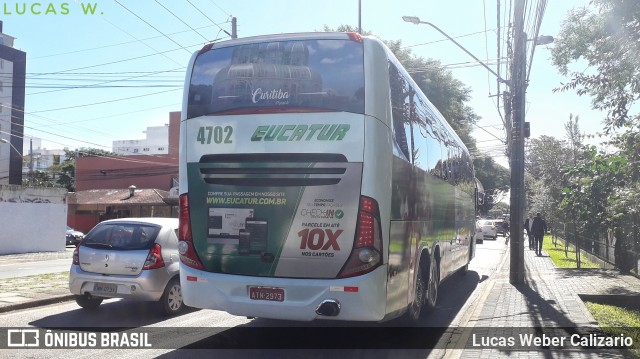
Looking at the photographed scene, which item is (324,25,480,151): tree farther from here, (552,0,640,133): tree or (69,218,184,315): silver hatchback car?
(69,218,184,315): silver hatchback car

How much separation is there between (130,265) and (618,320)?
25.8ft

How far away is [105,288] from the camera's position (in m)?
9.00

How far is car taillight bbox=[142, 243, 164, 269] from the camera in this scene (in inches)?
352

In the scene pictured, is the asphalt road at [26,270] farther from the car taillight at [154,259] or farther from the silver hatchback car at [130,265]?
the car taillight at [154,259]

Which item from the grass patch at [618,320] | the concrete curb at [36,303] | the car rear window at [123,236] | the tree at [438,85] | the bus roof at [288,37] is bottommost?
the grass patch at [618,320]

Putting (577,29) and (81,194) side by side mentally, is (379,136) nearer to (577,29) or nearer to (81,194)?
(577,29)

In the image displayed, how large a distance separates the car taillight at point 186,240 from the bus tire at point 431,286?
3.85 m

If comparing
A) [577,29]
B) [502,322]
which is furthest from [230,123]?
[577,29]

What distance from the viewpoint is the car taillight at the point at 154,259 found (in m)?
8.95

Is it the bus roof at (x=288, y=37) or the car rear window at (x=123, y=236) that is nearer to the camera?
the bus roof at (x=288, y=37)

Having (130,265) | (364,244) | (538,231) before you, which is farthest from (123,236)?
(538,231)

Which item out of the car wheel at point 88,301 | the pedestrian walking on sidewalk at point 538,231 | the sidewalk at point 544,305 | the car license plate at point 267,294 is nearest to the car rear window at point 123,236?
the car wheel at point 88,301

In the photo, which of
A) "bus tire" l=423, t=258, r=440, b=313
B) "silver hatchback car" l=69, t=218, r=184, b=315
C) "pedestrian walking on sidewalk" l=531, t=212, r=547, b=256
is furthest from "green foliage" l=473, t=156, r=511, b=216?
"silver hatchback car" l=69, t=218, r=184, b=315

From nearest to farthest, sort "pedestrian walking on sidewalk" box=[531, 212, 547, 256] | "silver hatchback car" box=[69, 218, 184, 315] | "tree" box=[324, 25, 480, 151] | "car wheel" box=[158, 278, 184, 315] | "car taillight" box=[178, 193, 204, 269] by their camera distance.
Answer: "car taillight" box=[178, 193, 204, 269] < "silver hatchback car" box=[69, 218, 184, 315] < "car wheel" box=[158, 278, 184, 315] < "pedestrian walking on sidewalk" box=[531, 212, 547, 256] < "tree" box=[324, 25, 480, 151]
